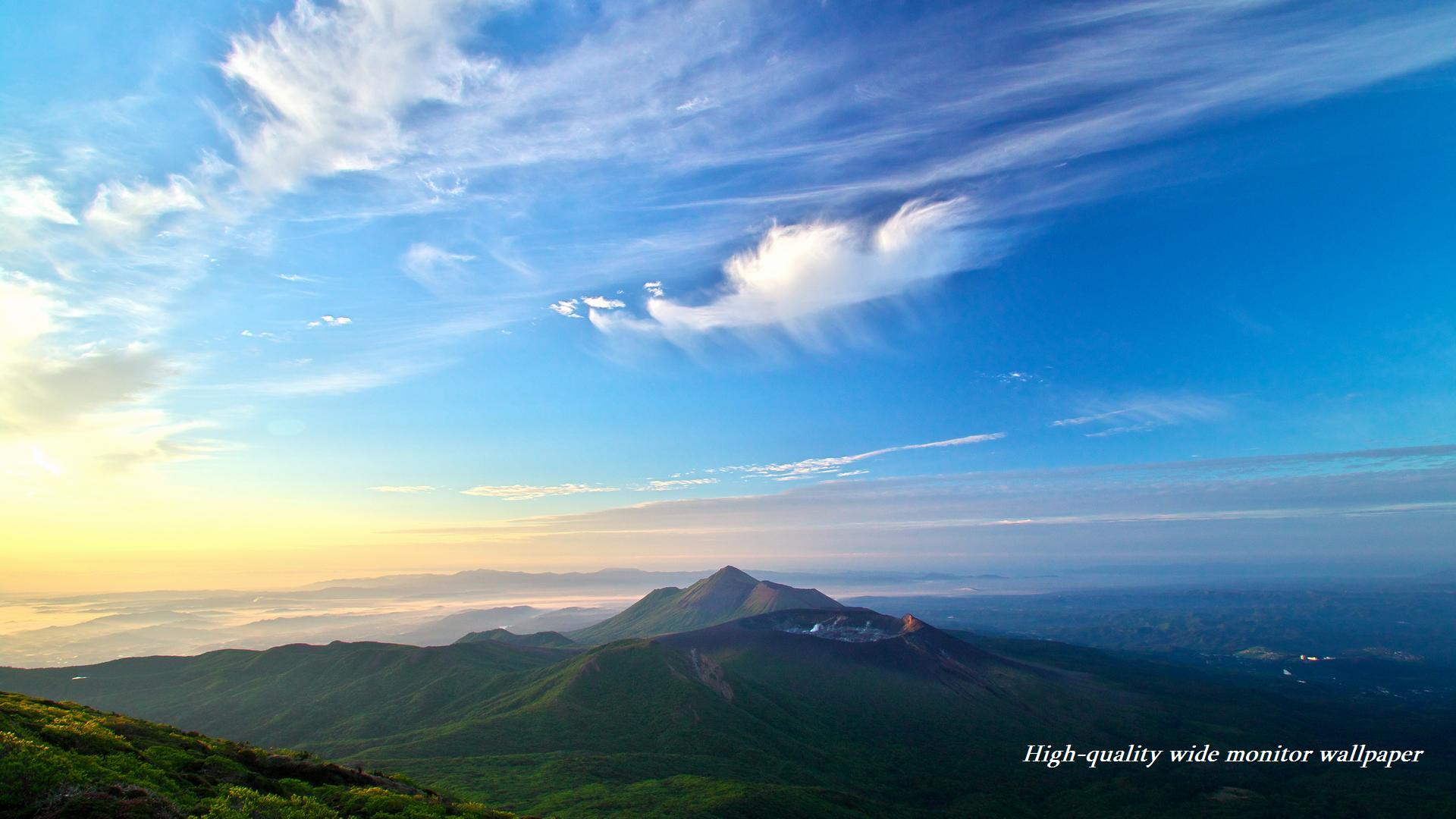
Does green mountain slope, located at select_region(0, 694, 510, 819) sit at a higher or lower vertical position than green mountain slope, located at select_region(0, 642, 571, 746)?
higher

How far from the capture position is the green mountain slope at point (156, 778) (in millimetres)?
19359

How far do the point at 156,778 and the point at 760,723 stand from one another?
369ft

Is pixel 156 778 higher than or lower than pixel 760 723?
higher

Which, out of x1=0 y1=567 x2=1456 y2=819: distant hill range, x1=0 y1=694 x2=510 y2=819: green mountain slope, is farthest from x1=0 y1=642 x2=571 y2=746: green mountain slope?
x1=0 y1=694 x2=510 y2=819: green mountain slope

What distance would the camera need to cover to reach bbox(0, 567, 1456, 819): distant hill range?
85.6 m

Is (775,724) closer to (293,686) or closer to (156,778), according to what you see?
(293,686)

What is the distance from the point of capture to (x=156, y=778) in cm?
2388

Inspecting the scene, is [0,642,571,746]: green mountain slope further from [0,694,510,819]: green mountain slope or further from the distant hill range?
[0,694,510,819]: green mountain slope

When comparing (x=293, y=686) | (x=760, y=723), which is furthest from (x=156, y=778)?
(x=293, y=686)

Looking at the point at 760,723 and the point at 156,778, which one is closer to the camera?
the point at 156,778

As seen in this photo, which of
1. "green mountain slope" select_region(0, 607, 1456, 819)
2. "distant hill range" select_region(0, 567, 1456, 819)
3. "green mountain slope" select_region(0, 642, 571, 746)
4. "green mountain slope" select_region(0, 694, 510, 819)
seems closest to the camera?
"green mountain slope" select_region(0, 694, 510, 819)

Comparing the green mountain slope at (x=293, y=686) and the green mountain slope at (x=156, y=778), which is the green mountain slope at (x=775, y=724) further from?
the green mountain slope at (x=156, y=778)

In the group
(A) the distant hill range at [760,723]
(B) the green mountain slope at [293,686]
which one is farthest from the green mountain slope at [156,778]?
(B) the green mountain slope at [293,686]

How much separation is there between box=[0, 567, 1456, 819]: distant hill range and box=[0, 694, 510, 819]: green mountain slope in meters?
41.2
